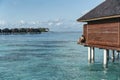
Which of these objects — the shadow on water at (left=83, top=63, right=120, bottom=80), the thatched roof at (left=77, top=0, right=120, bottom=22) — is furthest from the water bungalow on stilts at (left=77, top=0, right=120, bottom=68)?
the shadow on water at (left=83, top=63, right=120, bottom=80)

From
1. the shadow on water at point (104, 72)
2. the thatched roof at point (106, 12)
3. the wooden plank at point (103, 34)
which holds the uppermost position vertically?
the thatched roof at point (106, 12)

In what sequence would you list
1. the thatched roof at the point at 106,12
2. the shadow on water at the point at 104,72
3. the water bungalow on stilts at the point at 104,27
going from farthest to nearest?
the shadow on water at the point at 104,72 → the water bungalow on stilts at the point at 104,27 → the thatched roof at the point at 106,12

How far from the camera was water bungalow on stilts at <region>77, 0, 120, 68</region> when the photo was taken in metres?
23.3

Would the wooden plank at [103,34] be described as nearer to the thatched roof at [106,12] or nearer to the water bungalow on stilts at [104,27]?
the water bungalow on stilts at [104,27]

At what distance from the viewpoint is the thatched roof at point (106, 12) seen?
74.5ft

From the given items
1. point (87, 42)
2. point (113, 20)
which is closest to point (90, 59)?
point (87, 42)

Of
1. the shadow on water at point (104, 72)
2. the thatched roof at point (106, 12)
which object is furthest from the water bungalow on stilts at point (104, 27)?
the shadow on water at point (104, 72)

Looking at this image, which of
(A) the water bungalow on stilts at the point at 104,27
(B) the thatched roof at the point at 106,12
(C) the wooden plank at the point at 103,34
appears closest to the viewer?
(B) the thatched roof at the point at 106,12

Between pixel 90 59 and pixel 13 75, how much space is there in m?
9.45

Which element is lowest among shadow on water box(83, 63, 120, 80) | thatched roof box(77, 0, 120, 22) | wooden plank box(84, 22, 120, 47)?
shadow on water box(83, 63, 120, 80)

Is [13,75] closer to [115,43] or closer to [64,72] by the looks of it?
[64,72]

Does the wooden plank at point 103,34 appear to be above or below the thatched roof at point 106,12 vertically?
below

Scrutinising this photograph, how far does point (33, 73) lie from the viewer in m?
27.8

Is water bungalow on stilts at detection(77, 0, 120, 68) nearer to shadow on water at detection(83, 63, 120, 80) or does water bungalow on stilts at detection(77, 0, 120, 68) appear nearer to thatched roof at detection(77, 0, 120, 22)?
thatched roof at detection(77, 0, 120, 22)
